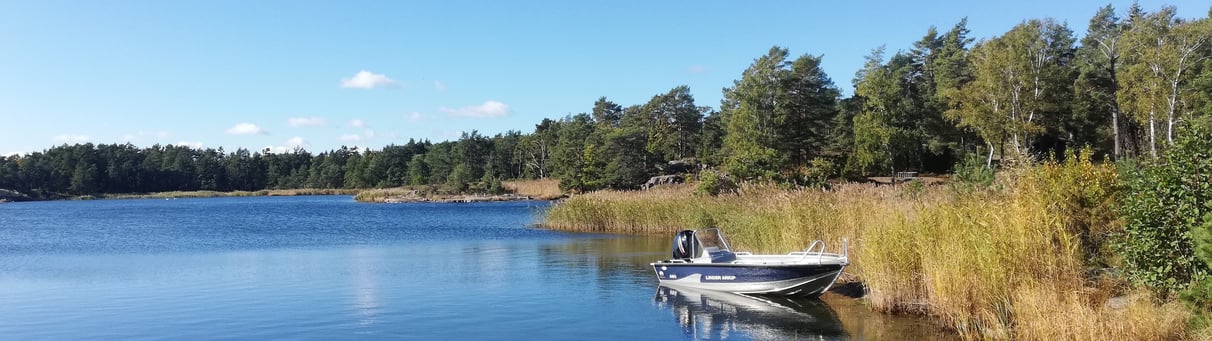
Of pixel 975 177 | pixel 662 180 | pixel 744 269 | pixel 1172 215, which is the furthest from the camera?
pixel 662 180

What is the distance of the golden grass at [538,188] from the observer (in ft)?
293

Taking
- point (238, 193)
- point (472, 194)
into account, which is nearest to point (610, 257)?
point (472, 194)

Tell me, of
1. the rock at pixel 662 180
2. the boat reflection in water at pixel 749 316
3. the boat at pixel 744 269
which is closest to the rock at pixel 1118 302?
the boat reflection in water at pixel 749 316

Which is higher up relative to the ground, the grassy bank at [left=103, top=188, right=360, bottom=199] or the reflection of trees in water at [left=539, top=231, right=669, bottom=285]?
the grassy bank at [left=103, top=188, right=360, bottom=199]

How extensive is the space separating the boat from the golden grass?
2712 inches

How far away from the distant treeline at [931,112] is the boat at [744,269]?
4105mm

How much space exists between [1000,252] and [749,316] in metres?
4.64

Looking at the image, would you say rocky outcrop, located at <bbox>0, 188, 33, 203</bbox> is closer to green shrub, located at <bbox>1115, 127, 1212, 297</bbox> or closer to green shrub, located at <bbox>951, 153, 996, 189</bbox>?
green shrub, located at <bbox>951, 153, 996, 189</bbox>

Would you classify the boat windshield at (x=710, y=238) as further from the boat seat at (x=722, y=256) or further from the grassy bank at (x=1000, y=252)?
the grassy bank at (x=1000, y=252)

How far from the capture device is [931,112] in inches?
2420

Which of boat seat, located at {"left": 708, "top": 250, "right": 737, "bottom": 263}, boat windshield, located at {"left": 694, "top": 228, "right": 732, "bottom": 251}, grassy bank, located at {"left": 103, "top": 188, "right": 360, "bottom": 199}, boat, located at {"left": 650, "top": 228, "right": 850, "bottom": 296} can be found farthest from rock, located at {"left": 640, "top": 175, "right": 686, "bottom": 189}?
grassy bank, located at {"left": 103, "top": 188, "right": 360, "bottom": 199}

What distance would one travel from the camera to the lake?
14.1m

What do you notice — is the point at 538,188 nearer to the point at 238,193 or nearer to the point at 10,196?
the point at 238,193

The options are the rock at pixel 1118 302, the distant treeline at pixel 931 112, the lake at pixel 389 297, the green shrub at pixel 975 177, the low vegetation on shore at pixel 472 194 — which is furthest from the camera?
the low vegetation on shore at pixel 472 194
